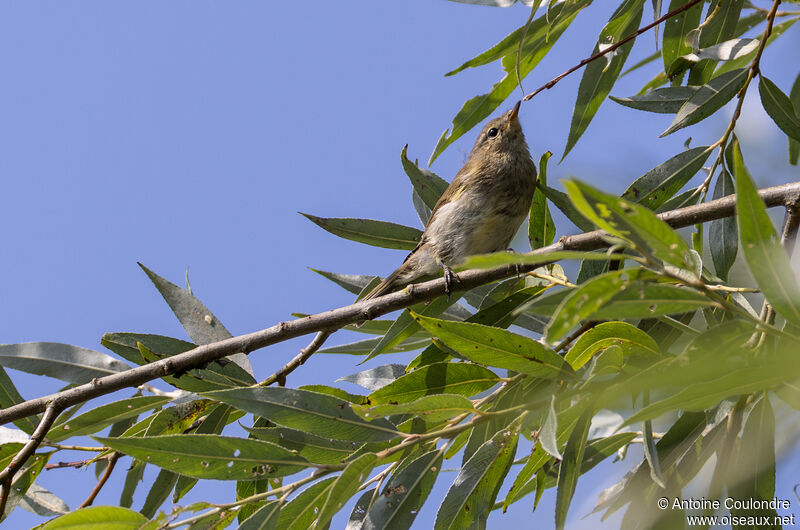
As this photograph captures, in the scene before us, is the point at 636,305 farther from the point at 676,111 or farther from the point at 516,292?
the point at 676,111

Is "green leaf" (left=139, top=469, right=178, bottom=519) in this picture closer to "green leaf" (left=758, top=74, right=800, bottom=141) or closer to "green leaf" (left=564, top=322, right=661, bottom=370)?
"green leaf" (left=564, top=322, right=661, bottom=370)

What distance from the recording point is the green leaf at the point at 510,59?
9.45 feet

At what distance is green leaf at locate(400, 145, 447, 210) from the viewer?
3.01 meters

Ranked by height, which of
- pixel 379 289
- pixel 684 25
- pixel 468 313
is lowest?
pixel 468 313

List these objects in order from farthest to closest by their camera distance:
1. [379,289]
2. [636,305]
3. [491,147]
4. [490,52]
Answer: [491,147]
[379,289]
[490,52]
[636,305]

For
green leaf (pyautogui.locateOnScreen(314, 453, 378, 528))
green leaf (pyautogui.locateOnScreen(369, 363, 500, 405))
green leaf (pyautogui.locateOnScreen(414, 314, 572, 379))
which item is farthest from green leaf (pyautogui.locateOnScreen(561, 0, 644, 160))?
green leaf (pyautogui.locateOnScreen(314, 453, 378, 528))

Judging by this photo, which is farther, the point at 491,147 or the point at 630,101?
the point at 491,147

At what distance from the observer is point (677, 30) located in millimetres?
3043

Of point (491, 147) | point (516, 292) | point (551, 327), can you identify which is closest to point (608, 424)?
point (516, 292)

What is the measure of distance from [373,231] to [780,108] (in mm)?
1466

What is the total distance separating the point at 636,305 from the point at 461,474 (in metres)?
0.87

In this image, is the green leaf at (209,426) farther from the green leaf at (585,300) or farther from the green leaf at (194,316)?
the green leaf at (585,300)

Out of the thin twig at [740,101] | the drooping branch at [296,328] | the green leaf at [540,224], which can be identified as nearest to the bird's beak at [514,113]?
the green leaf at [540,224]

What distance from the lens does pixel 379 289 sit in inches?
140
